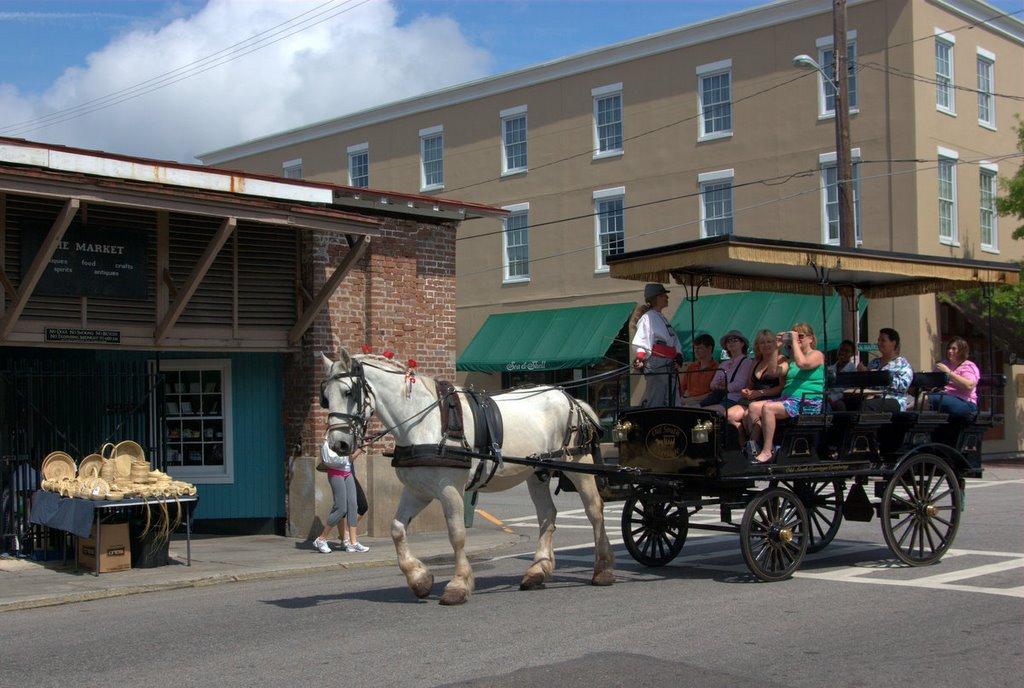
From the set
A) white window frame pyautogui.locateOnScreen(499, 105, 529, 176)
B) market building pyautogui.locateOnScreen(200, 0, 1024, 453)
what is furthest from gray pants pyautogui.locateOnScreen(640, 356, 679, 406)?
white window frame pyautogui.locateOnScreen(499, 105, 529, 176)

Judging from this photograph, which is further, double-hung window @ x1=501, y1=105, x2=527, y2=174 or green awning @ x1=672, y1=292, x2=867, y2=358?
double-hung window @ x1=501, y1=105, x2=527, y2=174

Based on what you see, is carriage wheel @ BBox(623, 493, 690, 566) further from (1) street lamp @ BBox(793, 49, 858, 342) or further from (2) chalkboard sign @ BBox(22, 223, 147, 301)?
(1) street lamp @ BBox(793, 49, 858, 342)

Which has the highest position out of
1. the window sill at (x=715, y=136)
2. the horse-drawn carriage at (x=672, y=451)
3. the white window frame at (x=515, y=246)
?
the window sill at (x=715, y=136)

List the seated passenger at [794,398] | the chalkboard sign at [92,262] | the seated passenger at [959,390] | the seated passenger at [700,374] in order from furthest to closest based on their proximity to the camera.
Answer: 1. the chalkboard sign at [92,262]
2. the seated passenger at [700,374]
3. the seated passenger at [959,390]
4. the seated passenger at [794,398]

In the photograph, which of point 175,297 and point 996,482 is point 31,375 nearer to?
point 175,297

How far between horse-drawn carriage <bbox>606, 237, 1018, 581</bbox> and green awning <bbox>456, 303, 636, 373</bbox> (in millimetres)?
18913

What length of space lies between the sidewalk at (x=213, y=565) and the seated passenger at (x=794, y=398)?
174 inches

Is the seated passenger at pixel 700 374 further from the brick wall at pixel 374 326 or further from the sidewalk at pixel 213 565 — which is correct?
the brick wall at pixel 374 326

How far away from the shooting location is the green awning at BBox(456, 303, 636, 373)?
31.0m

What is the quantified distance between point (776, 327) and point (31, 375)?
18297 mm

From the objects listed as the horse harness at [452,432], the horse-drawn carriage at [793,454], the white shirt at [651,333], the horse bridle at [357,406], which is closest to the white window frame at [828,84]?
the horse-drawn carriage at [793,454]

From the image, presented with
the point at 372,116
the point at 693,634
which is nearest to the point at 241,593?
the point at 693,634

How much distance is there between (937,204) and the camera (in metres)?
27.1

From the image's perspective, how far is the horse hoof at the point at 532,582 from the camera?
9.94 metres
